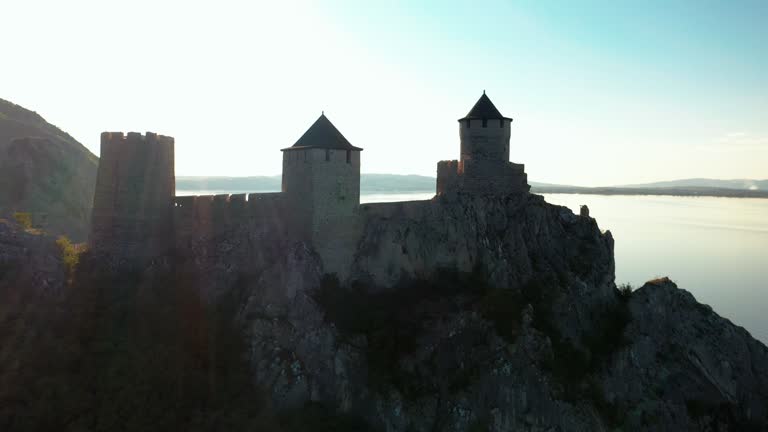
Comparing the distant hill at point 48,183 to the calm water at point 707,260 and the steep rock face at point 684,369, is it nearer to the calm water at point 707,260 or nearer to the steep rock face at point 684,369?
the calm water at point 707,260

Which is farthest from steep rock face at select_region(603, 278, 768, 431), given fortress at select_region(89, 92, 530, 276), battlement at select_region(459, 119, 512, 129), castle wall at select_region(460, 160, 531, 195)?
battlement at select_region(459, 119, 512, 129)

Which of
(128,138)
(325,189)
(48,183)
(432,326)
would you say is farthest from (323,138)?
(48,183)

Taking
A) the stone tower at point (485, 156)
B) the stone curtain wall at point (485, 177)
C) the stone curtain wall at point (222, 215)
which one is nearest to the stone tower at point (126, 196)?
the stone curtain wall at point (222, 215)

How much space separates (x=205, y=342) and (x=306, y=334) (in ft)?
11.3

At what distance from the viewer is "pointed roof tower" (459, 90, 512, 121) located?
23797mm

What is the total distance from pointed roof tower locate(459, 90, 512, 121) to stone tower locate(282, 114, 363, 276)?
5678mm

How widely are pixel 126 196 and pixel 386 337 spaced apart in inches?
408

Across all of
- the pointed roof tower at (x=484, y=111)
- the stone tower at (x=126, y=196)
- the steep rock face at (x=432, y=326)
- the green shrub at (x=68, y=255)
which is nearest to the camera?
the green shrub at (x=68, y=255)

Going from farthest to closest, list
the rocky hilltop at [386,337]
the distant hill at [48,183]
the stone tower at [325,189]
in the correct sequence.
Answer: the distant hill at [48,183]
the stone tower at [325,189]
the rocky hilltop at [386,337]

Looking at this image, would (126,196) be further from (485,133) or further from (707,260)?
(707,260)

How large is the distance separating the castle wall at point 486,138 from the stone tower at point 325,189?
532cm

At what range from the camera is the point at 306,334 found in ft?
65.0

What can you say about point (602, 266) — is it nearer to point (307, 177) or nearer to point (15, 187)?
point (307, 177)

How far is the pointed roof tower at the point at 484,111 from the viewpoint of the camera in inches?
937
